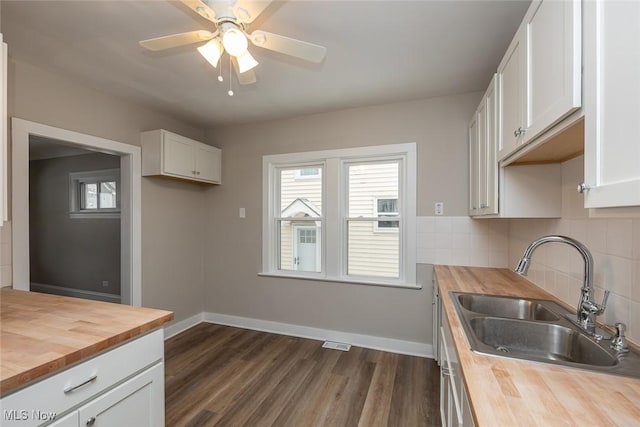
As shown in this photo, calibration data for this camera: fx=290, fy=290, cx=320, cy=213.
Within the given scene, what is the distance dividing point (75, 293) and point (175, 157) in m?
3.53

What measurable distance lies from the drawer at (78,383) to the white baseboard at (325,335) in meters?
2.02

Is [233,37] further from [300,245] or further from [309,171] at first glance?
[300,245]

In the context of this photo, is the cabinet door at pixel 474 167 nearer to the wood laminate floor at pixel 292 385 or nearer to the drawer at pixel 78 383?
the wood laminate floor at pixel 292 385

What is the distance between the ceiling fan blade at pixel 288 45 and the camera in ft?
4.75

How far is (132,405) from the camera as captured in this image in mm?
1226

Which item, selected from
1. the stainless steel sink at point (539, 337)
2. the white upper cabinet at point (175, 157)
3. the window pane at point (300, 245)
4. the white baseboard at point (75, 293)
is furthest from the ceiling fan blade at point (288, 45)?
the white baseboard at point (75, 293)

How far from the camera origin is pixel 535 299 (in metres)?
1.67

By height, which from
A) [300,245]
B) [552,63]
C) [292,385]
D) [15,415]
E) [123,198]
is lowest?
[292,385]

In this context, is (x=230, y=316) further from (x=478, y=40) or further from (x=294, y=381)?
(x=478, y=40)

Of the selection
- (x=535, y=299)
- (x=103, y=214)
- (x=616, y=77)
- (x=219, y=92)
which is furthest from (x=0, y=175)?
(x=103, y=214)

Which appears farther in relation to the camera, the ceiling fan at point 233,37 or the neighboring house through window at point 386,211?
the neighboring house through window at point 386,211

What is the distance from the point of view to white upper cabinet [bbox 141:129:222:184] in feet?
9.31

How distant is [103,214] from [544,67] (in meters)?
5.40

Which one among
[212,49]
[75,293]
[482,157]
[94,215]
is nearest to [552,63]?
[482,157]
